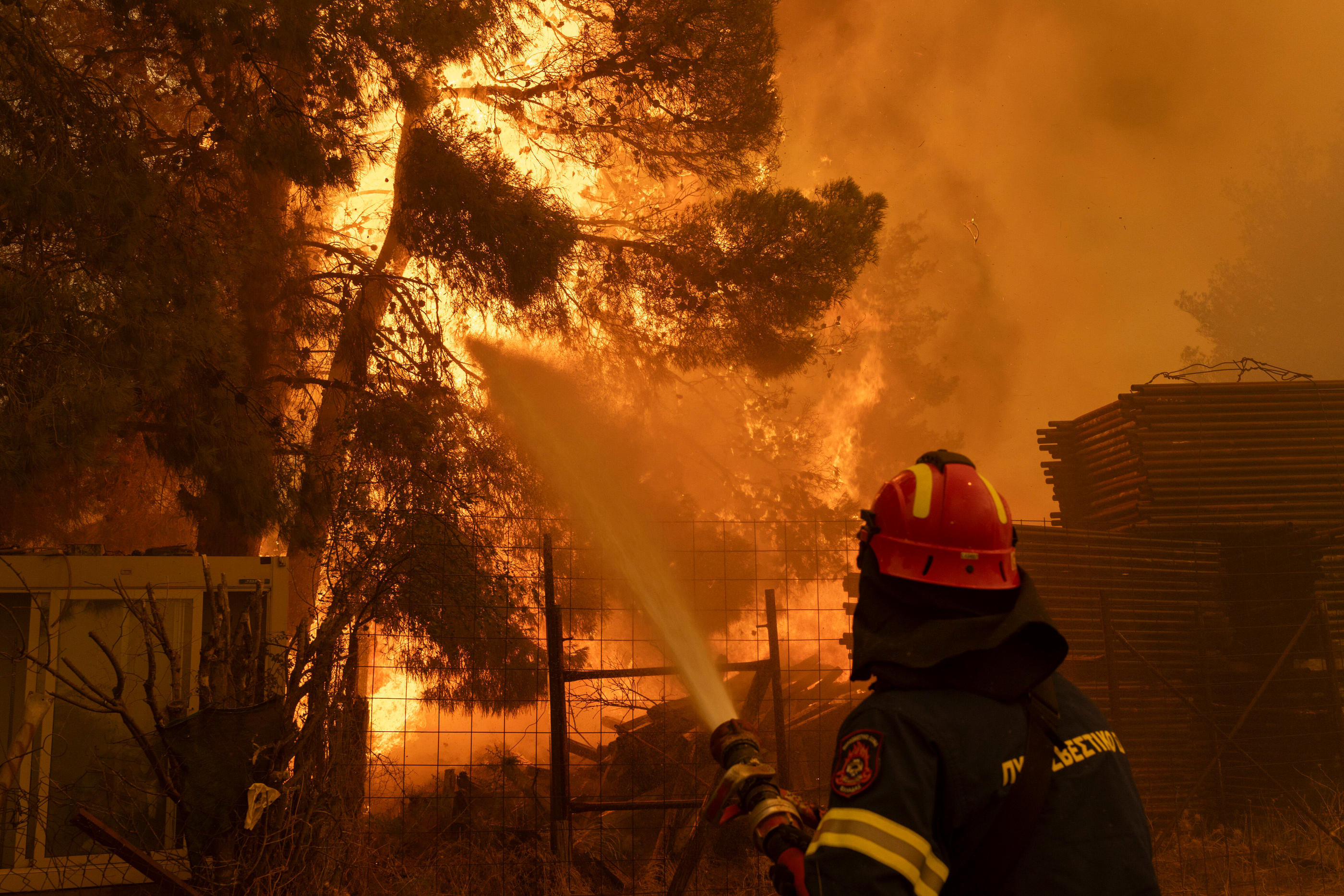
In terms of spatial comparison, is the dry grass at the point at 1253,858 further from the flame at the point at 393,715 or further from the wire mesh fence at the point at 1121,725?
the flame at the point at 393,715

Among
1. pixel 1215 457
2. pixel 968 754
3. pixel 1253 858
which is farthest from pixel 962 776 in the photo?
pixel 1215 457

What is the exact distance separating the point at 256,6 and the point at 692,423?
13710 millimetres

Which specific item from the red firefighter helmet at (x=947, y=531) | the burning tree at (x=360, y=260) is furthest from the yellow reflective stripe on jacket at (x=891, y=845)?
the burning tree at (x=360, y=260)

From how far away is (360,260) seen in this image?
9695 millimetres

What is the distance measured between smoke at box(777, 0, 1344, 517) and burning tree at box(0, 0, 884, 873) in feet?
33.0

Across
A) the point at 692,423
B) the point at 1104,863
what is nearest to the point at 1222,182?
the point at 692,423

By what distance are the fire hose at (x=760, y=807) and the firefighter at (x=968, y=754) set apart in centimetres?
3

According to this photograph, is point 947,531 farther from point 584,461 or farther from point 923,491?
point 584,461

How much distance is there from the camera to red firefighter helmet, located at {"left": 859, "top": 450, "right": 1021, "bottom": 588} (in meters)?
1.97

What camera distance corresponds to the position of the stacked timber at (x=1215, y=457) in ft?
34.4

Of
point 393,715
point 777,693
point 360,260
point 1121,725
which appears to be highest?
point 360,260

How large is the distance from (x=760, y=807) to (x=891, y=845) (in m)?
0.49

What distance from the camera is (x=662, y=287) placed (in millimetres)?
10008

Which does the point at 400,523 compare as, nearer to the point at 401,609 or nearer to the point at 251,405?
the point at 401,609
